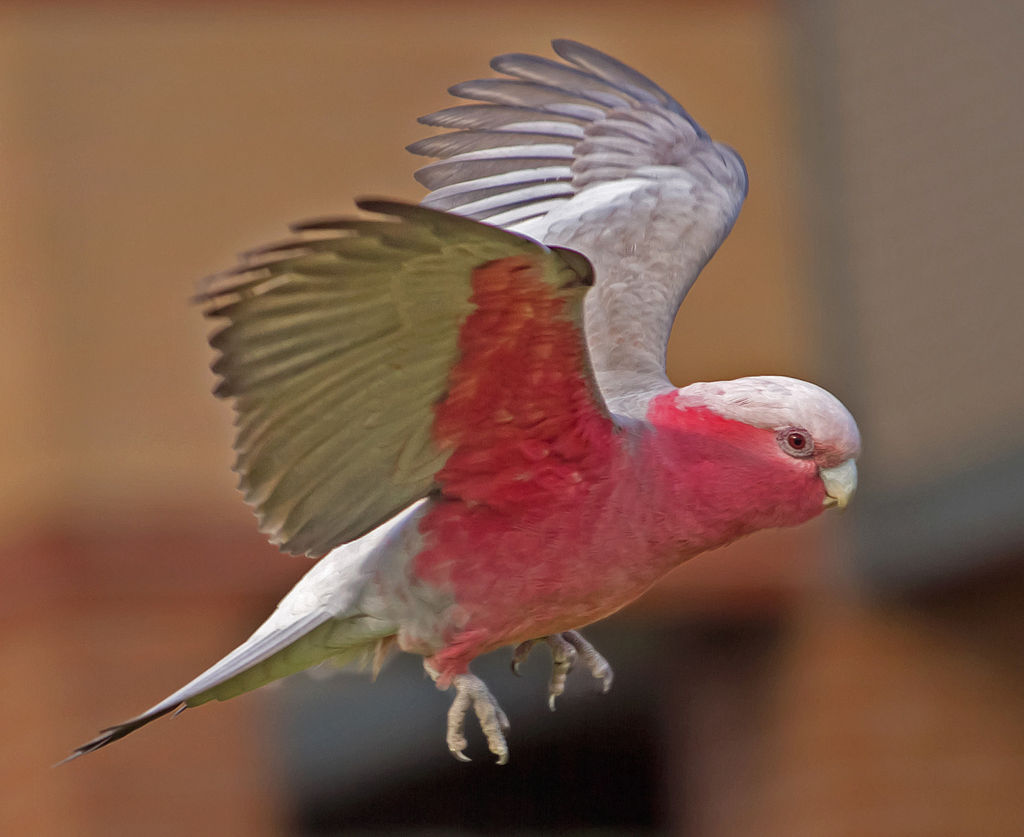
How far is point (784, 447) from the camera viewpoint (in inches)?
157

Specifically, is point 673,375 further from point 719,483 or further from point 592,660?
point 719,483

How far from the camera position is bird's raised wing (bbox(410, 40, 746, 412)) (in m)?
A: 4.95

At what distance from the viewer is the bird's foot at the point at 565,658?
4.57 metres

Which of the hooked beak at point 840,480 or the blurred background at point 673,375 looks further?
the blurred background at point 673,375

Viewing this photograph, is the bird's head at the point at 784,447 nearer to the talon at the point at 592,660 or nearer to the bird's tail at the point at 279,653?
the talon at the point at 592,660

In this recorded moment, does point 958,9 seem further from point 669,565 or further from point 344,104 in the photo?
point 669,565

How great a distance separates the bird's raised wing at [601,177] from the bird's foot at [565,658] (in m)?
0.77

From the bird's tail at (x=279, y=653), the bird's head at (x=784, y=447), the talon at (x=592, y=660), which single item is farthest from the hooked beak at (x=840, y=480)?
the bird's tail at (x=279, y=653)

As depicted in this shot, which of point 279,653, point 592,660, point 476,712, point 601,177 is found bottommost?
point 592,660

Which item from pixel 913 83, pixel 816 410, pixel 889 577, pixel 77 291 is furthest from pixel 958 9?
pixel 816 410

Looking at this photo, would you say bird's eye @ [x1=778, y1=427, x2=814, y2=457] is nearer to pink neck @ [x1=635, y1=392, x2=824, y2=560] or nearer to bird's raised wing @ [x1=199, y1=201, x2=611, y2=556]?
pink neck @ [x1=635, y1=392, x2=824, y2=560]

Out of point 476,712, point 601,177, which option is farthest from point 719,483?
point 601,177

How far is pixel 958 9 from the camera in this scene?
9.84 m

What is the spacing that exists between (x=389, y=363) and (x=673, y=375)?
6.56m
